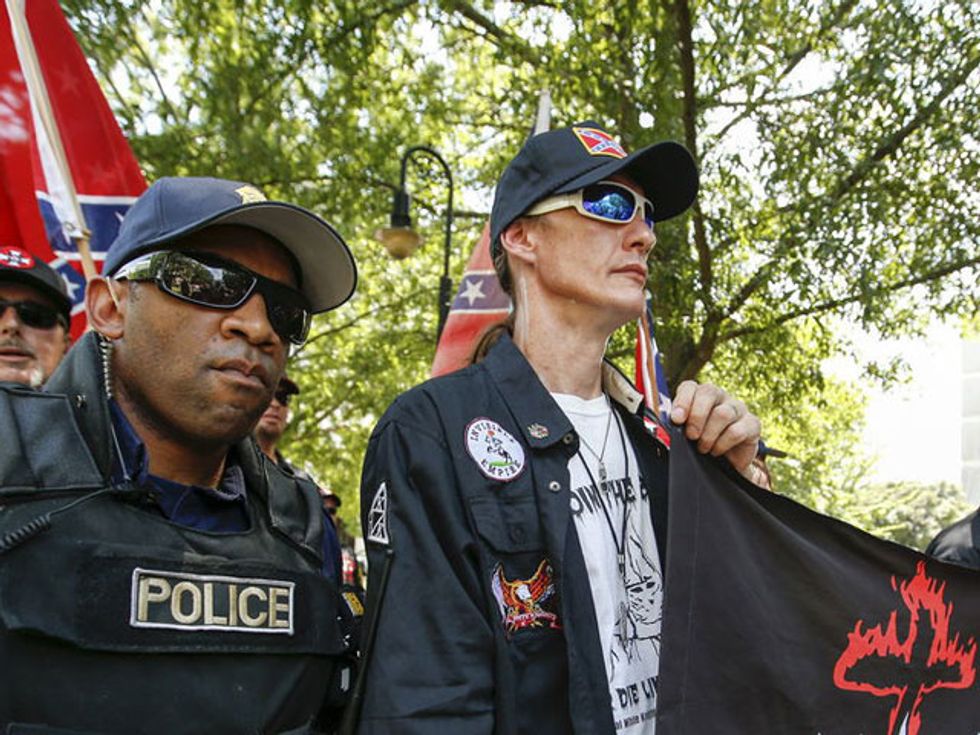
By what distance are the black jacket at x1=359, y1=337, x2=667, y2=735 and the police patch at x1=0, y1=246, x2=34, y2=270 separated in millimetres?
2109

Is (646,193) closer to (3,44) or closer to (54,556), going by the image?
(54,556)

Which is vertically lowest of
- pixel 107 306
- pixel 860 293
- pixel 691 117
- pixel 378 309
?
pixel 107 306

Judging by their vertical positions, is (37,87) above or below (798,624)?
above

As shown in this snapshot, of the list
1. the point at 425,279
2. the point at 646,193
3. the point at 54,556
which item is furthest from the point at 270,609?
the point at 425,279

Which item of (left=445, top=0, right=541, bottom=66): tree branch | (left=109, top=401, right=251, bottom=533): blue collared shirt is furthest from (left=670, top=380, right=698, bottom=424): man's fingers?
(left=445, top=0, right=541, bottom=66): tree branch

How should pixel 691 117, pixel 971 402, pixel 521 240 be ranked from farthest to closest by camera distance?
pixel 971 402, pixel 691 117, pixel 521 240

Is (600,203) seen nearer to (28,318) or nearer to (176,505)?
(176,505)

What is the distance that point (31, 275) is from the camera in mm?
3557

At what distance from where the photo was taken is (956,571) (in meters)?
2.64

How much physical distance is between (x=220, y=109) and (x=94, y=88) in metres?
3.71

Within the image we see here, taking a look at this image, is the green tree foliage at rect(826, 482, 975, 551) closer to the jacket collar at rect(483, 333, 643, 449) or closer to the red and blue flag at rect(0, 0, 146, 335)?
the red and blue flag at rect(0, 0, 146, 335)

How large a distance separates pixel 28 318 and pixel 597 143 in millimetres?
2305

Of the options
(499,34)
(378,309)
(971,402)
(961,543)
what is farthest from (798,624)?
(971,402)

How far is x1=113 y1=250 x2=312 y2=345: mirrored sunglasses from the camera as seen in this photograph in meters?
2.16
